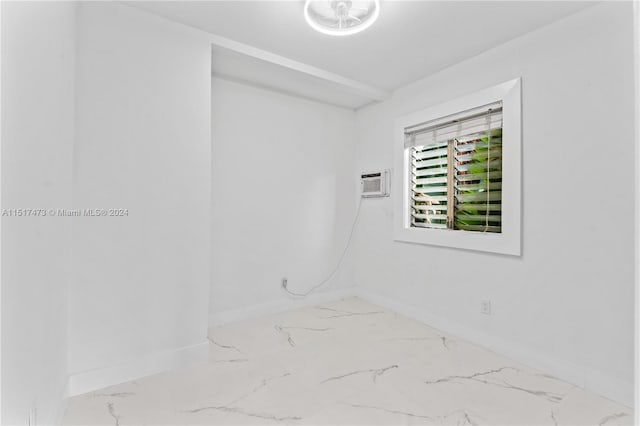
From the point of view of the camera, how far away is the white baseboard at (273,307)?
289 cm

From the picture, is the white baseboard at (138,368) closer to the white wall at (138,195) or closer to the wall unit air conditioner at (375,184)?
the white wall at (138,195)

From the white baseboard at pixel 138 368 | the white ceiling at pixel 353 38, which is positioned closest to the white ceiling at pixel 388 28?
the white ceiling at pixel 353 38

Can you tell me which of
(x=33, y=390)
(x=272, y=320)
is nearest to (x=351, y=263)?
(x=272, y=320)

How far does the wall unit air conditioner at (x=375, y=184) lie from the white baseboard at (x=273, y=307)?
113cm

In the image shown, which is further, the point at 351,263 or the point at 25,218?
the point at 351,263

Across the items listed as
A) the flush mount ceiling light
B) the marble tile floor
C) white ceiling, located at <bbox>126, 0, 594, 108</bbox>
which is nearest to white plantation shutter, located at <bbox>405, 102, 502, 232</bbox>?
white ceiling, located at <bbox>126, 0, 594, 108</bbox>

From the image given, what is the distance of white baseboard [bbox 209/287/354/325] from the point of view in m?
2.89

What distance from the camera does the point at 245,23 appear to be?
212cm

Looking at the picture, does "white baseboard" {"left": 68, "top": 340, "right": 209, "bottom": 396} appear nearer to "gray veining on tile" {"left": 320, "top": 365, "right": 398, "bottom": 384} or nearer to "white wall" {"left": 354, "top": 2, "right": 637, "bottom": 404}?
"gray veining on tile" {"left": 320, "top": 365, "right": 398, "bottom": 384}

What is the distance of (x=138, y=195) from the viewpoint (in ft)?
6.50

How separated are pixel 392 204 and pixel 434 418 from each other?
6.57 ft

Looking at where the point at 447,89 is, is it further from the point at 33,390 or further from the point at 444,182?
the point at 33,390

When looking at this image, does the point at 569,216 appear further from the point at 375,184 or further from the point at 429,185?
the point at 375,184

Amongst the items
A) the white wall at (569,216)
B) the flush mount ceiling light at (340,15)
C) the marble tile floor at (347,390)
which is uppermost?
the flush mount ceiling light at (340,15)
